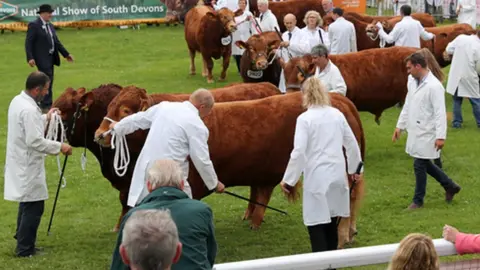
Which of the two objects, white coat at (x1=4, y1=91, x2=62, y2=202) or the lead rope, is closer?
white coat at (x1=4, y1=91, x2=62, y2=202)

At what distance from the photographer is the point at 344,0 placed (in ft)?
90.4

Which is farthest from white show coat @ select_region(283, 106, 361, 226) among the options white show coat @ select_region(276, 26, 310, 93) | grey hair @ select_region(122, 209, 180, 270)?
white show coat @ select_region(276, 26, 310, 93)

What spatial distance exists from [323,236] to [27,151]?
10.6 feet

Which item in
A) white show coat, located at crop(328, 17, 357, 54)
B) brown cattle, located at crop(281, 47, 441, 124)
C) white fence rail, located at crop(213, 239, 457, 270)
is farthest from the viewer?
white show coat, located at crop(328, 17, 357, 54)

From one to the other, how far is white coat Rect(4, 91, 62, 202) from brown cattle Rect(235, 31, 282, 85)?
688 centimetres

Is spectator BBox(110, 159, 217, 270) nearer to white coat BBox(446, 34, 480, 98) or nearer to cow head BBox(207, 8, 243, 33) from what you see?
white coat BBox(446, 34, 480, 98)

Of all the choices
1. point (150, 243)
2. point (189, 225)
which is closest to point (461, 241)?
point (189, 225)

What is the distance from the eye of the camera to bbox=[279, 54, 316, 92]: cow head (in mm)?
12922

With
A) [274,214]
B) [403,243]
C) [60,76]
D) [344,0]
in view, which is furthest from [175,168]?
[344,0]

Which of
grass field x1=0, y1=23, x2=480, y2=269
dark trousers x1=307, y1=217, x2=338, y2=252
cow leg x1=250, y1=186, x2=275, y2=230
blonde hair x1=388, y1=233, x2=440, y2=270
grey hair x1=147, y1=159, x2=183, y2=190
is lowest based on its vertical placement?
grass field x1=0, y1=23, x2=480, y2=269

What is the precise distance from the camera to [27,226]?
940 cm

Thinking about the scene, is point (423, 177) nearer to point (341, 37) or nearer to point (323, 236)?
point (323, 236)

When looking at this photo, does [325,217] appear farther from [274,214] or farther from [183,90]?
[183,90]

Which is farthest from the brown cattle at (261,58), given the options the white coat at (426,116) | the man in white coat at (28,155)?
the man in white coat at (28,155)
